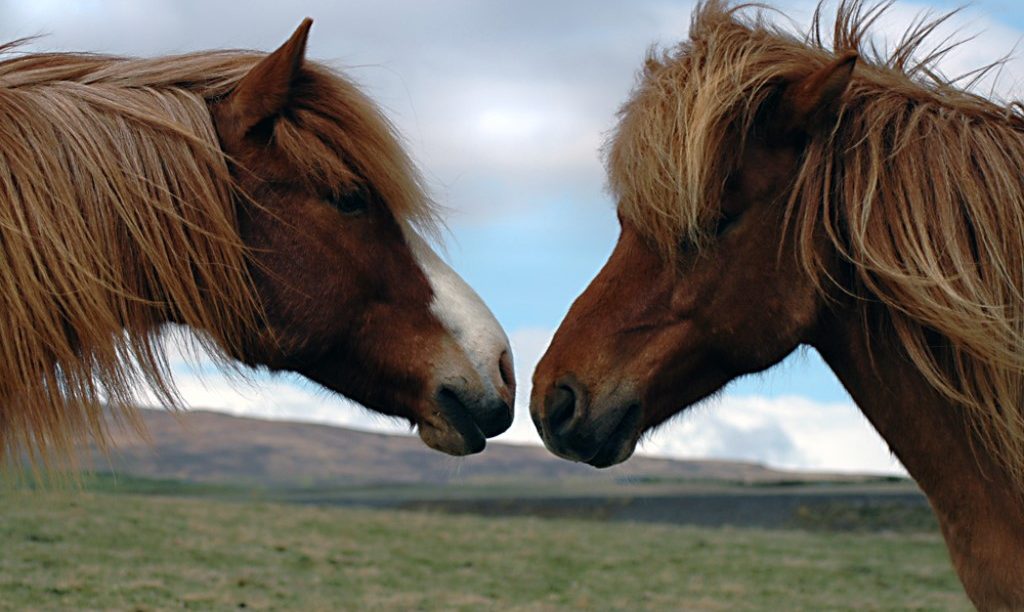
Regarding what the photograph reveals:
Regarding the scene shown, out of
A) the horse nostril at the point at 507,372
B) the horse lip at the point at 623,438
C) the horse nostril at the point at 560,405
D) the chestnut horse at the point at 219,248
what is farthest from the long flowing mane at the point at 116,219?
the horse lip at the point at 623,438

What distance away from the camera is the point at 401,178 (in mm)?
A: 2742

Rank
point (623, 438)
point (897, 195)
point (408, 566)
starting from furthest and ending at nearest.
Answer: point (408, 566) → point (623, 438) → point (897, 195)

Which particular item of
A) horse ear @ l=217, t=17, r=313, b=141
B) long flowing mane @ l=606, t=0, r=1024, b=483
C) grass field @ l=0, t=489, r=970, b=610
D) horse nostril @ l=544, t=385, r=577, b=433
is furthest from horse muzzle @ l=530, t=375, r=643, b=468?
grass field @ l=0, t=489, r=970, b=610

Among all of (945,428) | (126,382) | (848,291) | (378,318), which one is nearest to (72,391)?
(126,382)

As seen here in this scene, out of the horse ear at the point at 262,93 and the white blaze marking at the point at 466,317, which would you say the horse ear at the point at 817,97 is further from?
the horse ear at the point at 262,93

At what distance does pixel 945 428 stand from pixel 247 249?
1.76 m

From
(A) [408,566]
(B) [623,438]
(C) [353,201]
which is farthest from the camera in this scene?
(A) [408,566]

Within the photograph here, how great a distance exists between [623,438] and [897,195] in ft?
2.84

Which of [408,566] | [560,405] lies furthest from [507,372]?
[408,566]

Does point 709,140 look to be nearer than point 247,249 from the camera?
Yes

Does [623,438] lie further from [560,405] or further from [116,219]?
[116,219]

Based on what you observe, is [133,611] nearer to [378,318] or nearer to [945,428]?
[378,318]

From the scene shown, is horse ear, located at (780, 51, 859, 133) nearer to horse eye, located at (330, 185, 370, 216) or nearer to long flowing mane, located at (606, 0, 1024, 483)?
long flowing mane, located at (606, 0, 1024, 483)

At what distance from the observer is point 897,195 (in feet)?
7.64
